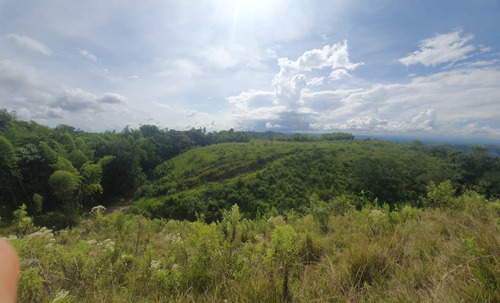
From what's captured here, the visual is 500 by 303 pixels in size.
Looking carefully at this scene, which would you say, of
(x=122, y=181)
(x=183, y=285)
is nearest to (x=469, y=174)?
(x=183, y=285)

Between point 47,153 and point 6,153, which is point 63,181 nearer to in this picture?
point 47,153

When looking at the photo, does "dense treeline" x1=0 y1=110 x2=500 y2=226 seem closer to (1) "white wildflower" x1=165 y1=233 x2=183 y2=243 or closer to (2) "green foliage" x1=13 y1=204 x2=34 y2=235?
(2) "green foliage" x1=13 y1=204 x2=34 y2=235

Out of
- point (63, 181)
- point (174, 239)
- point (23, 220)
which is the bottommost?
point (63, 181)

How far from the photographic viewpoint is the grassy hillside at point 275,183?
2150 cm

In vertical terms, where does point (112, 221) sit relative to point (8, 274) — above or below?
below

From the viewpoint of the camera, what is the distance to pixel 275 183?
1032 inches

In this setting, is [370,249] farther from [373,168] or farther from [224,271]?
[373,168]

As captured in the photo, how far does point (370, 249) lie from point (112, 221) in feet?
26.5

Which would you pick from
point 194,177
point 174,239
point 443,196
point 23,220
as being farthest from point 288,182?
point 23,220

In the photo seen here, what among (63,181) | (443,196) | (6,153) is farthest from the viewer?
(6,153)

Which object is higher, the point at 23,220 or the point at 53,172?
the point at 23,220

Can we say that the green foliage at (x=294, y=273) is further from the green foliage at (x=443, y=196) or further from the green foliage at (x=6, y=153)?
the green foliage at (x=6, y=153)

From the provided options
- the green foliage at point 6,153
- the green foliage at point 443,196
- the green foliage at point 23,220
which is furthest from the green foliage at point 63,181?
the green foliage at point 443,196

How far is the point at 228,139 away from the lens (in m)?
70.6
